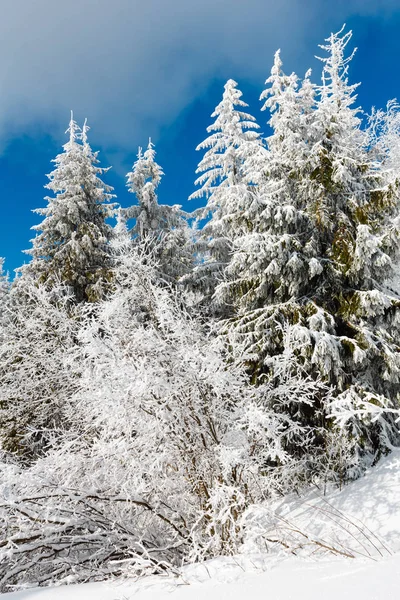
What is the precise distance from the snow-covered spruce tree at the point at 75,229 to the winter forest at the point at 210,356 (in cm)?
9

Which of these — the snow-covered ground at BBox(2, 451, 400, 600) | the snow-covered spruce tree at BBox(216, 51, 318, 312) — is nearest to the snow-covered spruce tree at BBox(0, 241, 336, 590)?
the snow-covered ground at BBox(2, 451, 400, 600)

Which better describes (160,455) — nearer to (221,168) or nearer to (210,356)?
(210,356)

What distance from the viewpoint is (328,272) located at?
31.3ft

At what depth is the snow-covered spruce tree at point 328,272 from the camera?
852cm

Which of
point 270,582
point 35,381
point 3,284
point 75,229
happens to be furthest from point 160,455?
point 3,284

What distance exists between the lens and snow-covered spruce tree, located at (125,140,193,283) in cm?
1544

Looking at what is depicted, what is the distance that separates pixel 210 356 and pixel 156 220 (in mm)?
11158

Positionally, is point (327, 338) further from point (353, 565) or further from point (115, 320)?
point (353, 565)

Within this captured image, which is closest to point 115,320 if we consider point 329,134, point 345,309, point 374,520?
point 345,309

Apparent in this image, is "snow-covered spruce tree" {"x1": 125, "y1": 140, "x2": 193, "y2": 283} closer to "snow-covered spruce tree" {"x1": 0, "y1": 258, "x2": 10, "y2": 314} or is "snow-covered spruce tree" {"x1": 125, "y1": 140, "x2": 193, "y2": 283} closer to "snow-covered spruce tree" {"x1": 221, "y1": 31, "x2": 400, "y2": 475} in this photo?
"snow-covered spruce tree" {"x1": 221, "y1": 31, "x2": 400, "y2": 475}

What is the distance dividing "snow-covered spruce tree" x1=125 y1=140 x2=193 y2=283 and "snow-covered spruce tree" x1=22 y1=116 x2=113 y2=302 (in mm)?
1280

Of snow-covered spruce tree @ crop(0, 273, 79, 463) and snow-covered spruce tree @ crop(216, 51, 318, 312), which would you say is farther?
snow-covered spruce tree @ crop(0, 273, 79, 463)

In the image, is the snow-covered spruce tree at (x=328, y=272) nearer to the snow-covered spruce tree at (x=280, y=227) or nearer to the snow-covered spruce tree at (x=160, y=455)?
the snow-covered spruce tree at (x=280, y=227)

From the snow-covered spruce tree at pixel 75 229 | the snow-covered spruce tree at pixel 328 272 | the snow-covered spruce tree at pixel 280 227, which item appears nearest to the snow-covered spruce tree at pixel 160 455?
the snow-covered spruce tree at pixel 328 272
